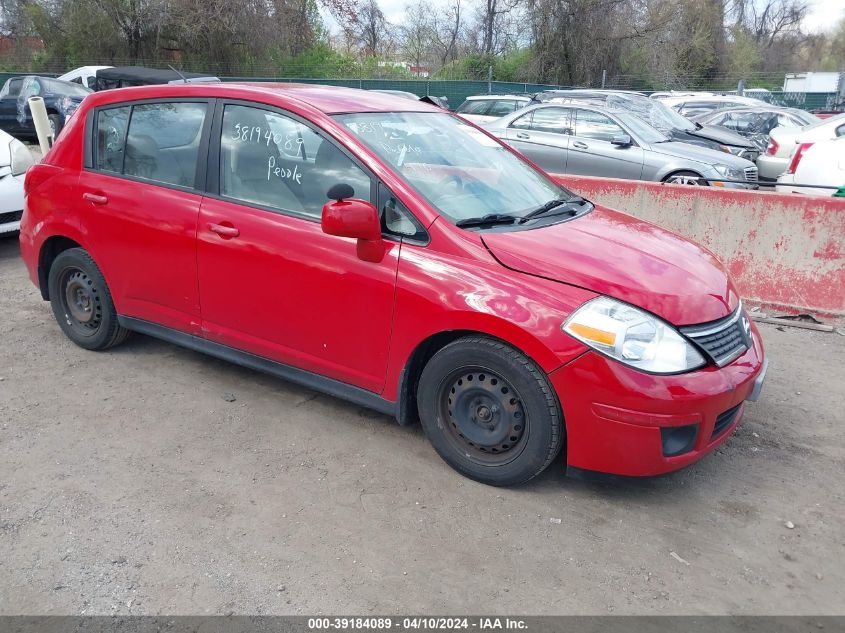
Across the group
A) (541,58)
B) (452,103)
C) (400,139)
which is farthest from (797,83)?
(400,139)

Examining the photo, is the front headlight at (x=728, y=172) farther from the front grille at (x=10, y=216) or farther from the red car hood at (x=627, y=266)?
the front grille at (x=10, y=216)

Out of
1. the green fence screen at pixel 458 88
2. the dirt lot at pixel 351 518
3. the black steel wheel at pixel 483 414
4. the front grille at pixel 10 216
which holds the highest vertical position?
the green fence screen at pixel 458 88

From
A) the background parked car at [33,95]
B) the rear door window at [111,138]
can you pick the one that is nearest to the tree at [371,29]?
the background parked car at [33,95]

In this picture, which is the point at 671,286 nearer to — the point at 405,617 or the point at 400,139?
the point at 400,139

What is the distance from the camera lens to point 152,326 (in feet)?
14.9

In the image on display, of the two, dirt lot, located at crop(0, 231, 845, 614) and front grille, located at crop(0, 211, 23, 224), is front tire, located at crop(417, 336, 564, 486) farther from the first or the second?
front grille, located at crop(0, 211, 23, 224)

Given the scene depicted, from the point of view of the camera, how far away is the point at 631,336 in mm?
3086

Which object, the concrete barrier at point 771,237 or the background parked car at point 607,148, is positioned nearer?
the concrete barrier at point 771,237

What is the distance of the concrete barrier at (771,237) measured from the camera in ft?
19.1

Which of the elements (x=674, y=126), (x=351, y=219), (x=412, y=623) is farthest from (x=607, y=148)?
(x=412, y=623)

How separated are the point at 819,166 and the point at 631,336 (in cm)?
662

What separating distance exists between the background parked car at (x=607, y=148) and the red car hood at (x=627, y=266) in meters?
6.38

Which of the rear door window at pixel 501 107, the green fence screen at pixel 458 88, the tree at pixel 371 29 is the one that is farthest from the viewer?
the tree at pixel 371 29

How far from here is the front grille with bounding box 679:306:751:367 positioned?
10.5 feet
